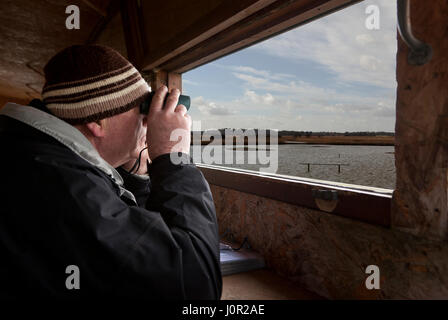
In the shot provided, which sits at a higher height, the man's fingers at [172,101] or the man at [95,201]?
the man's fingers at [172,101]

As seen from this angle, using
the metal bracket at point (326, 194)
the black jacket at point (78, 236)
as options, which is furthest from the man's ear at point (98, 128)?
the metal bracket at point (326, 194)

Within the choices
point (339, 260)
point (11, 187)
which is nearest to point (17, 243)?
point (11, 187)

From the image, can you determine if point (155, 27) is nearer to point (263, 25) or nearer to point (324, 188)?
point (263, 25)

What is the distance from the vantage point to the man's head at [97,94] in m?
0.71

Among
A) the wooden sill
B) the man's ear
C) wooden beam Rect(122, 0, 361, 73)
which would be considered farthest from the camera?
wooden beam Rect(122, 0, 361, 73)

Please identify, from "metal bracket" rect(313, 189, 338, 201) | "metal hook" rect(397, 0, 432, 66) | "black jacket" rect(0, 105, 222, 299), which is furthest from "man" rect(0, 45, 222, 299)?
"metal hook" rect(397, 0, 432, 66)

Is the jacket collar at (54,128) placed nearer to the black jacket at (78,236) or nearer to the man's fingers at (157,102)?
the black jacket at (78,236)

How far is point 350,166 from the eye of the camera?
138 cm

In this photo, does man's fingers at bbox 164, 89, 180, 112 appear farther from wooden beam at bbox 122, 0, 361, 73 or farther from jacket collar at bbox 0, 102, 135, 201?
wooden beam at bbox 122, 0, 361, 73

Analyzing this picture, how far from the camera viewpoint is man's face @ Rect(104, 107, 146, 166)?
776 mm

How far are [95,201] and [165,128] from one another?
10.9 inches

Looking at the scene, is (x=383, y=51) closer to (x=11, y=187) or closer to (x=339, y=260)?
(x=339, y=260)

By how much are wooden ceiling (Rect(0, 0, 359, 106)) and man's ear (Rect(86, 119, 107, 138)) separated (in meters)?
0.71

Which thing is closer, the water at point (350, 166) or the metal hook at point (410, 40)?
the metal hook at point (410, 40)
